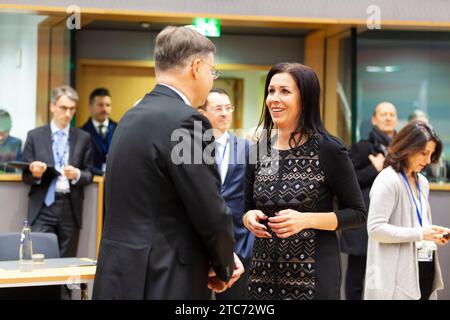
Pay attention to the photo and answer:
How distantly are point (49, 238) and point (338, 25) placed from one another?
4112mm

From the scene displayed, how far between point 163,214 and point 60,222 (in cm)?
416

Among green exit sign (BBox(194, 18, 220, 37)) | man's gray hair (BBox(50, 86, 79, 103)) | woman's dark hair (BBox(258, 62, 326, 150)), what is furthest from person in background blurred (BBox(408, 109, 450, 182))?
woman's dark hair (BBox(258, 62, 326, 150))

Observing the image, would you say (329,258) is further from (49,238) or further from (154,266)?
(49,238)

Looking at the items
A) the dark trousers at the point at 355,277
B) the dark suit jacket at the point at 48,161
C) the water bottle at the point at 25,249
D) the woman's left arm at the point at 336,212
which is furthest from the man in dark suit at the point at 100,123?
the woman's left arm at the point at 336,212

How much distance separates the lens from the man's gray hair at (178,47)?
2865 mm

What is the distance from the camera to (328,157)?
3.33m

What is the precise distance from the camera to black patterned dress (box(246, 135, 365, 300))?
328 centimetres

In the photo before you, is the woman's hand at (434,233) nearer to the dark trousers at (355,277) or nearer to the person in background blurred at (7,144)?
the dark trousers at (355,277)

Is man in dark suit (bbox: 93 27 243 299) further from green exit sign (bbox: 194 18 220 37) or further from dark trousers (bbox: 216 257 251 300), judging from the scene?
green exit sign (bbox: 194 18 220 37)

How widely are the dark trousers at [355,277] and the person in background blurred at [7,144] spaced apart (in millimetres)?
3218

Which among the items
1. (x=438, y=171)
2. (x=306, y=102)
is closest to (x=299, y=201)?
(x=306, y=102)

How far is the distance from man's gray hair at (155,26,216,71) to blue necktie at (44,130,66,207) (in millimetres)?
3994

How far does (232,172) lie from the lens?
526cm
